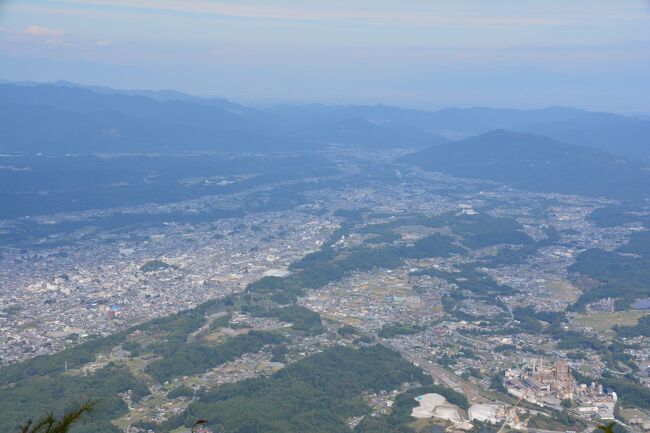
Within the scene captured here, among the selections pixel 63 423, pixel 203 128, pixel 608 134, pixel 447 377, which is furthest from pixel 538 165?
pixel 63 423

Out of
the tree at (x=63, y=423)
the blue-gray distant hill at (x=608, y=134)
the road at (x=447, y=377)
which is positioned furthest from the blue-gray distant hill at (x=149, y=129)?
the tree at (x=63, y=423)

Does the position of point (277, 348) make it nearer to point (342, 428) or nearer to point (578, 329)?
point (342, 428)

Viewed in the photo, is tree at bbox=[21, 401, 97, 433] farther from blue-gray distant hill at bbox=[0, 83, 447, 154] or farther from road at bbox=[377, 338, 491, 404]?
blue-gray distant hill at bbox=[0, 83, 447, 154]

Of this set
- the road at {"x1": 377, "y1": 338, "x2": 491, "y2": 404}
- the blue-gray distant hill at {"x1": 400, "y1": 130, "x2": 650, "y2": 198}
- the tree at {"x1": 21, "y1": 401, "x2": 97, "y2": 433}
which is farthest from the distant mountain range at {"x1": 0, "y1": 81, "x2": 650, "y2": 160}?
the tree at {"x1": 21, "y1": 401, "x2": 97, "y2": 433}

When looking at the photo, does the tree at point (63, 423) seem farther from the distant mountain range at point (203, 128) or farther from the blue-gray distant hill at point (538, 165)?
the distant mountain range at point (203, 128)

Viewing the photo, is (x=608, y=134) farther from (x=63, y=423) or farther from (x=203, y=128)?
(x=63, y=423)

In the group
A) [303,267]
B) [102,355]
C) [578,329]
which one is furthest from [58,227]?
[578,329]
